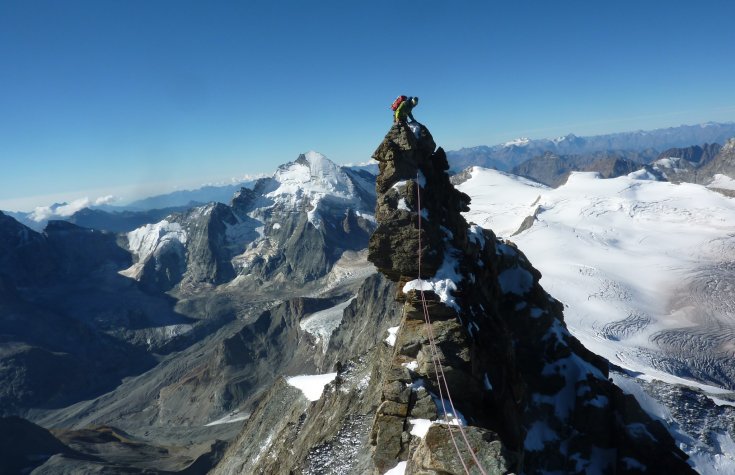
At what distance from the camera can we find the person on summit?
88.5ft

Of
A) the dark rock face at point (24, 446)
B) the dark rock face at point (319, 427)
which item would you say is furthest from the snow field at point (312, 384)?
the dark rock face at point (24, 446)

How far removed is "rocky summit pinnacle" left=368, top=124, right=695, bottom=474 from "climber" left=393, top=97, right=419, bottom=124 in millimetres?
1261

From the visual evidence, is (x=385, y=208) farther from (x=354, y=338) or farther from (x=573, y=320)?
(x=354, y=338)

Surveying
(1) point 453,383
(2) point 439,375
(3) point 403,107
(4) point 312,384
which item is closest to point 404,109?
(3) point 403,107

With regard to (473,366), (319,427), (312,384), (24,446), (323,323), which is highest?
(473,366)

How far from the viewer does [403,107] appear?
27141 mm

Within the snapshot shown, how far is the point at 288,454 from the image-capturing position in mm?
30625

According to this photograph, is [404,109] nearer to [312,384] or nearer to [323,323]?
[312,384]

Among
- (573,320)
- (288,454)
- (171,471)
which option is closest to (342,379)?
(288,454)

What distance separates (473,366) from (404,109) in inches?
637

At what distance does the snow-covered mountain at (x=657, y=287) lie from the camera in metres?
56.3

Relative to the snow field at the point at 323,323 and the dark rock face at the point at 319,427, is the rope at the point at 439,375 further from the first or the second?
the snow field at the point at 323,323

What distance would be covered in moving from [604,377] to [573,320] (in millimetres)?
72107

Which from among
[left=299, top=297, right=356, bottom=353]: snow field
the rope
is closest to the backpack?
the rope
